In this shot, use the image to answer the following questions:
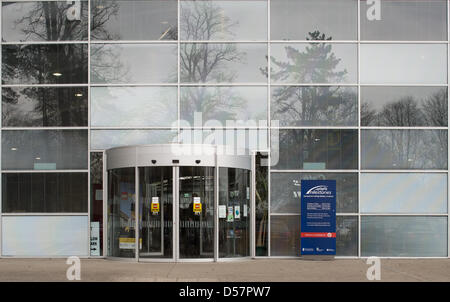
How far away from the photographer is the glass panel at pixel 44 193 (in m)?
20.6

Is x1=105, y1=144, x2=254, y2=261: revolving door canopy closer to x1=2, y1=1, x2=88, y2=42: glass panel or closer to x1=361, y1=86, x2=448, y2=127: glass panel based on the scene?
x1=2, y1=1, x2=88, y2=42: glass panel

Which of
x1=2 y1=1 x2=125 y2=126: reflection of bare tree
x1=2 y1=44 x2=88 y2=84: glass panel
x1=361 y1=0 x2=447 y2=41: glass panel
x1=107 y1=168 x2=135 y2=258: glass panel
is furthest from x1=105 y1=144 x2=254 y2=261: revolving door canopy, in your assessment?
x1=361 y1=0 x2=447 y2=41: glass panel

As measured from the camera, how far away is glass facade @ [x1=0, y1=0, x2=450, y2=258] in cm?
2053

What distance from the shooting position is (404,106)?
20.9 m

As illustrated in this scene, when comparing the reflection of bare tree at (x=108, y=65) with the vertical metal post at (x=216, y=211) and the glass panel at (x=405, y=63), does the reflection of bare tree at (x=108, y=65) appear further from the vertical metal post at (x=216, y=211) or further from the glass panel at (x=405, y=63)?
the glass panel at (x=405, y=63)

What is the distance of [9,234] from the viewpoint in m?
20.6

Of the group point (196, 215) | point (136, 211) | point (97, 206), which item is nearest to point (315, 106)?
point (196, 215)

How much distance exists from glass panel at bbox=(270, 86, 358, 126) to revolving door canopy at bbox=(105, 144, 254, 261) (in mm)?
2513

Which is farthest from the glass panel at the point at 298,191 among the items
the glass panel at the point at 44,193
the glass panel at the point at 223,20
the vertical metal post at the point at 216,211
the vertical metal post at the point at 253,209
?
the glass panel at the point at 44,193

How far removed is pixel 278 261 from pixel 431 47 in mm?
7840

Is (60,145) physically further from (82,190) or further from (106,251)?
(106,251)
